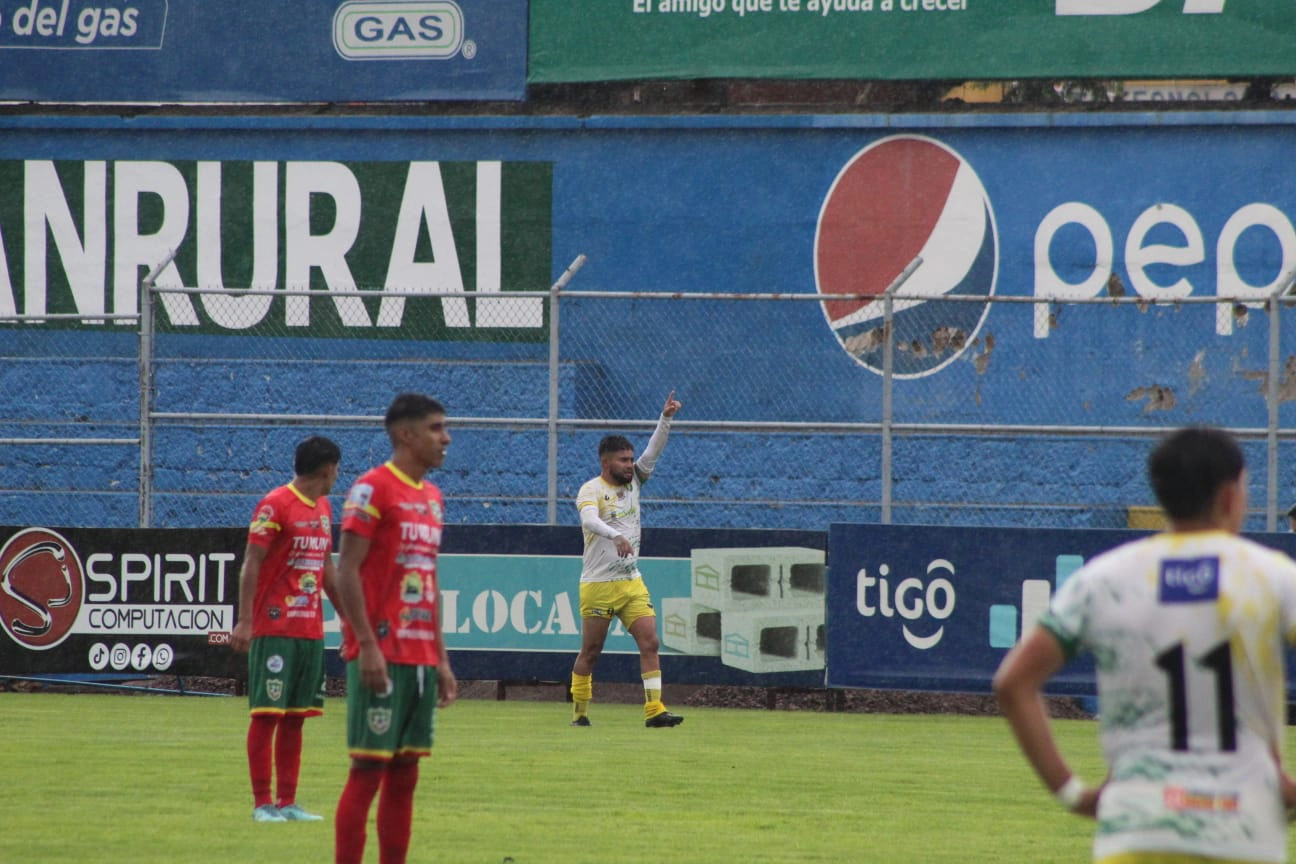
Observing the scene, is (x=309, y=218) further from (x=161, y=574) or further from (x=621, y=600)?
(x=621, y=600)

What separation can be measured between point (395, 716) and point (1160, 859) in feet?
12.1

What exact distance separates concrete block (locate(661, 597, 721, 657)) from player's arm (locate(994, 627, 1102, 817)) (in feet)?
40.3

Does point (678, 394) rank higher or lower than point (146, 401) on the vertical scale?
higher

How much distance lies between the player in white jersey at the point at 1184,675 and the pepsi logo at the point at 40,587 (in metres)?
14.0

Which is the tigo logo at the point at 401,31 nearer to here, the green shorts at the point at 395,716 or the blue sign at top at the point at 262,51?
the blue sign at top at the point at 262,51

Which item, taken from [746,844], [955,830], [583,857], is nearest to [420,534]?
[583,857]

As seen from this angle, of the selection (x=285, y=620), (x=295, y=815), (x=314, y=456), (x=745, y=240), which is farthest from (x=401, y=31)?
(x=295, y=815)

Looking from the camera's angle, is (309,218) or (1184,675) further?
(309,218)

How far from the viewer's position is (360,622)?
684 centimetres

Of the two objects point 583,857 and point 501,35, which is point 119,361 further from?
point 583,857

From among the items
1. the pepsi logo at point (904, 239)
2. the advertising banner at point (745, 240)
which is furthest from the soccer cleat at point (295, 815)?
the pepsi logo at point (904, 239)

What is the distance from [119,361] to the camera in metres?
20.8

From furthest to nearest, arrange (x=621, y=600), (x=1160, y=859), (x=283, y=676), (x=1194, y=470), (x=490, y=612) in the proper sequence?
(x=490, y=612) → (x=621, y=600) → (x=283, y=676) → (x=1194, y=470) → (x=1160, y=859)

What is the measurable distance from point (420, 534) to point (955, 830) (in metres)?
3.58
